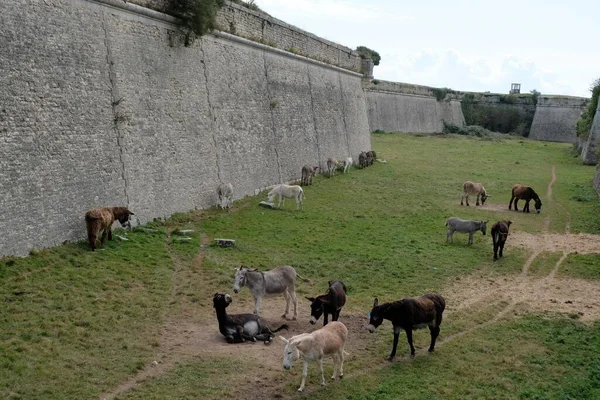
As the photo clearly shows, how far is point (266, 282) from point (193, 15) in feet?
36.9

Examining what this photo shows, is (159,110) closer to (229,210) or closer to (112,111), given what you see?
(112,111)

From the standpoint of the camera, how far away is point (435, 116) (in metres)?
65.6

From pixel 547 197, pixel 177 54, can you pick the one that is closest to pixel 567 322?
pixel 177 54

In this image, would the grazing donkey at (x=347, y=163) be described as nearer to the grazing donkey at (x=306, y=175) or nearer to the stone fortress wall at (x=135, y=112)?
the stone fortress wall at (x=135, y=112)

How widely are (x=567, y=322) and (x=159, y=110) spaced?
12144 mm

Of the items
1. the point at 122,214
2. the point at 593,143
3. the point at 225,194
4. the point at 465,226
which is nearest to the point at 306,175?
the point at 225,194

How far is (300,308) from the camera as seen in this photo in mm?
12305

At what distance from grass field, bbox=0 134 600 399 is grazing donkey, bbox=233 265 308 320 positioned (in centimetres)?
59

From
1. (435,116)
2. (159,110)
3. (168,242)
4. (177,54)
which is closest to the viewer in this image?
(168,242)

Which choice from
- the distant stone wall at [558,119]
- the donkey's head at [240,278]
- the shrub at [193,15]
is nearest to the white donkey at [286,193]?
the shrub at [193,15]

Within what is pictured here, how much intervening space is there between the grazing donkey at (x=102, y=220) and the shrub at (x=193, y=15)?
7098 mm

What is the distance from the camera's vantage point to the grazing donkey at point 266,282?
11180mm

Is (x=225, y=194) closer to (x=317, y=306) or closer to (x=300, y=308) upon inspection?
(x=300, y=308)

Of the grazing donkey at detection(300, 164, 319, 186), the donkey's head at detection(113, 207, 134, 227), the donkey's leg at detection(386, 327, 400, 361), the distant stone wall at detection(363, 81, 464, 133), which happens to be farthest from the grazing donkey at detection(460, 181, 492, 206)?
the distant stone wall at detection(363, 81, 464, 133)
